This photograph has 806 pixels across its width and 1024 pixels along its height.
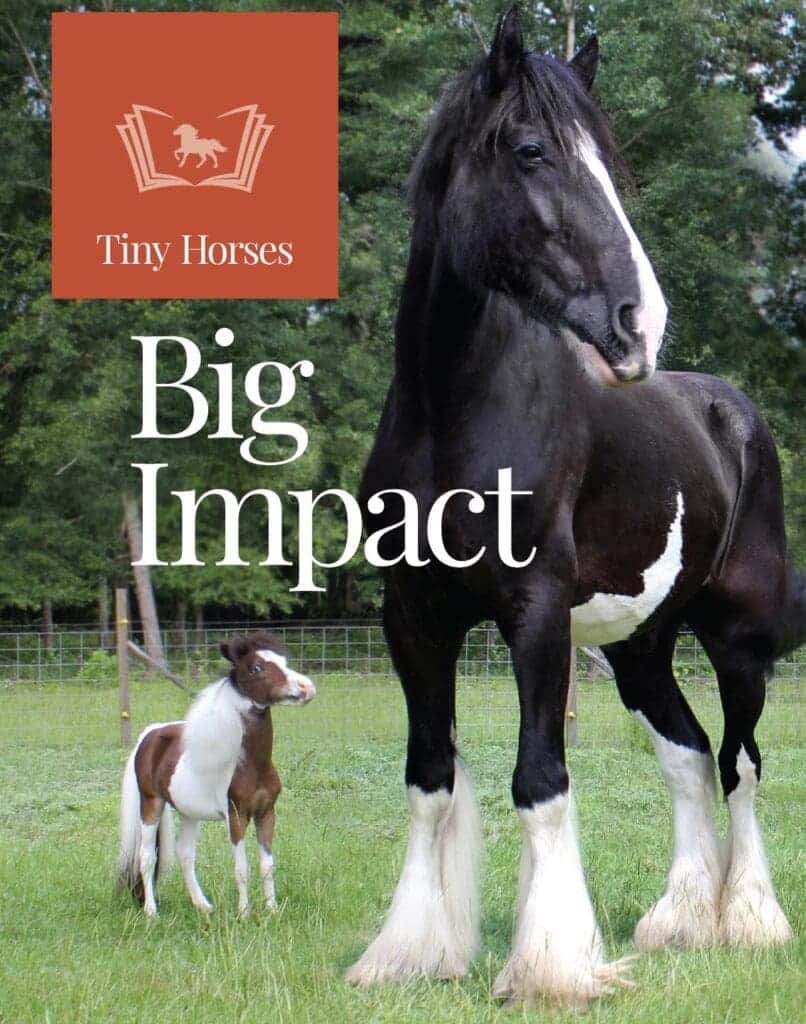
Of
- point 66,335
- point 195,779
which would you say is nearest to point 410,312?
point 195,779

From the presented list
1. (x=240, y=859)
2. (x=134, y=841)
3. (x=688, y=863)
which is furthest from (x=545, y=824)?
(x=134, y=841)

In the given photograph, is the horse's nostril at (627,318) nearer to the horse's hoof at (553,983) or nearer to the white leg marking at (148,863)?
the horse's hoof at (553,983)

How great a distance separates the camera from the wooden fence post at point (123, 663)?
12086 millimetres

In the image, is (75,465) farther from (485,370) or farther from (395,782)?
(485,370)

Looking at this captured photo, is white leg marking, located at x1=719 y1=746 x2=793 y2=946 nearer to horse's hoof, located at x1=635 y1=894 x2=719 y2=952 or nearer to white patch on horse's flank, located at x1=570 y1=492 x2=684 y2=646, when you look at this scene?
horse's hoof, located at x1=635 y1=894 x2=719 y2=952

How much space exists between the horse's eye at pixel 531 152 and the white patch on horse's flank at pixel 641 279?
0.11 meters

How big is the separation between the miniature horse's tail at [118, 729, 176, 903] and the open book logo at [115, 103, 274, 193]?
37.9 ft

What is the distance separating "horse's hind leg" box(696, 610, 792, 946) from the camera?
494 cm

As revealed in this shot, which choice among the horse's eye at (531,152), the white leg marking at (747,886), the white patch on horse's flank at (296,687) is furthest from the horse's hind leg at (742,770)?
the horse's eye at (531,152)

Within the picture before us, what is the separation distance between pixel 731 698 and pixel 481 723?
735cm

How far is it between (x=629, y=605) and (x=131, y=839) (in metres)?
2.46

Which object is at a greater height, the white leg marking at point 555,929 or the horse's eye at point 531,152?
the horse's eye at point 531,152

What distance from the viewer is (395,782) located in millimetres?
10070

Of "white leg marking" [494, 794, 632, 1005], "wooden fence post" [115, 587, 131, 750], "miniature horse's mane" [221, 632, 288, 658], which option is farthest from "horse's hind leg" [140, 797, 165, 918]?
"wooden fence post" [115, 587, 131, 750]
